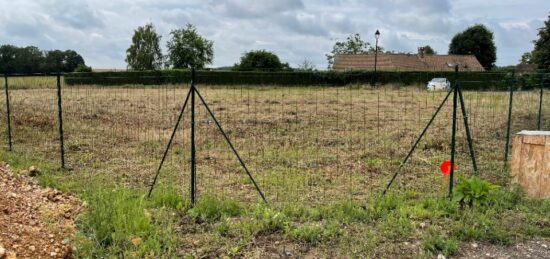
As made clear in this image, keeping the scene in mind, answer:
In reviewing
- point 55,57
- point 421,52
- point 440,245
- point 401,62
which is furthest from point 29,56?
point 421,52

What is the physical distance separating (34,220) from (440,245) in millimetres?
3662

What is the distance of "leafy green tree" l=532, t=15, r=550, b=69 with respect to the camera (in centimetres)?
3020

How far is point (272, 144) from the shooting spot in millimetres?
9281

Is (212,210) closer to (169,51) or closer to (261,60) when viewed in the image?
(261,60)

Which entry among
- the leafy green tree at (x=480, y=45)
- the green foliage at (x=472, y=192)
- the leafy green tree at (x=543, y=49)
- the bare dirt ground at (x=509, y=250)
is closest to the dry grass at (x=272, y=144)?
the green foliage at (x=472, y=192)

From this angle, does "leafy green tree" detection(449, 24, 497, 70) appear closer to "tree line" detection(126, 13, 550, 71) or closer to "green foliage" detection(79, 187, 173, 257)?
"tree line" detection(126, 13, 550, 71)

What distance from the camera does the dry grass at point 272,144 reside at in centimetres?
622

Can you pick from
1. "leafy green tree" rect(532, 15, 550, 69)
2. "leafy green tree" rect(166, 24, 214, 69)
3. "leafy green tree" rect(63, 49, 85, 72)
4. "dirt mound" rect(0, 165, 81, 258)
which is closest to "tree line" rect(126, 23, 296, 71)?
"leafy green tree" rect(166, 24, 214, 69)

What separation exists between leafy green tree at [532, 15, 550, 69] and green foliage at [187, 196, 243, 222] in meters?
31.1

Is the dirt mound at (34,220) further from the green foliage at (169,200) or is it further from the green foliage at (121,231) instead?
the green foliage at (169,200)

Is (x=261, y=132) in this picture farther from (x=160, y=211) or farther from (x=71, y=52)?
(x=71, y=52)

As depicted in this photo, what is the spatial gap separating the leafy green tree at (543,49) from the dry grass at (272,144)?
17221mm

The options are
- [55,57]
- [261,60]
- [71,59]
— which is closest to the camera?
[55,57]

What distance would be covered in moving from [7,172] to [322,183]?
13.9 feet
